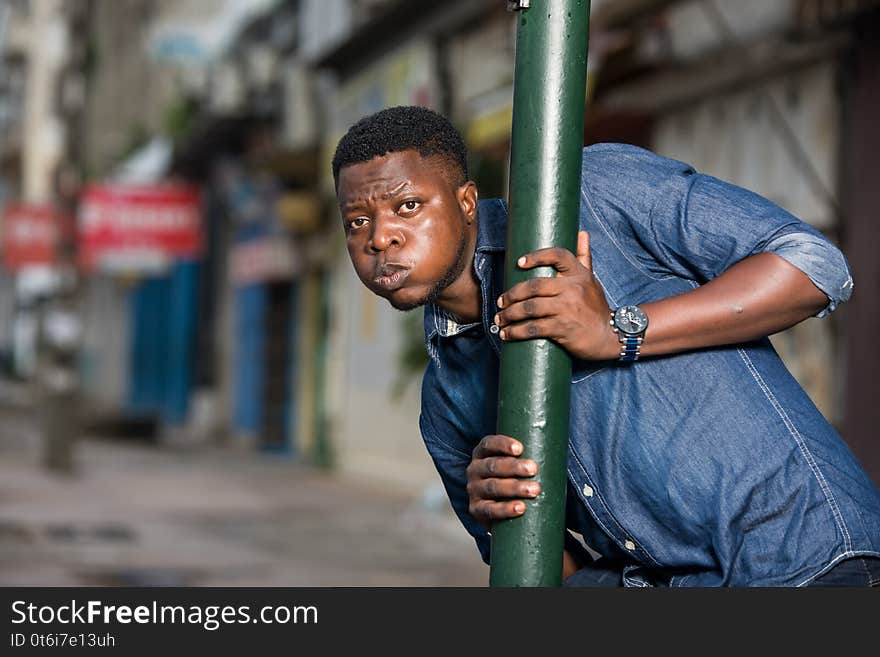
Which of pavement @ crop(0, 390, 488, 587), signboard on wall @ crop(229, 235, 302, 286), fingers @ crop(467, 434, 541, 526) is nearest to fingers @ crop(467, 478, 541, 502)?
fingers @ crop(467, 434, 541, 526)

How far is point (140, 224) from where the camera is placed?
66.6ft

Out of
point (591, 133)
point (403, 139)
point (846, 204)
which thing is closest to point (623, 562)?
point (403, 139)

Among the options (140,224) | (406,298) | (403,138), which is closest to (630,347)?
(406,298)

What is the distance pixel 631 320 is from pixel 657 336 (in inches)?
1.8

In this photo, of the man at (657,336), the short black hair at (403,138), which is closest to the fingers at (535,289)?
the man at (657,336)

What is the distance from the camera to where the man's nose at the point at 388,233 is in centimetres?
227

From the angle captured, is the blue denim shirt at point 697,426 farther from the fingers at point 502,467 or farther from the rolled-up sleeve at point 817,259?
the fingers at point 502,467

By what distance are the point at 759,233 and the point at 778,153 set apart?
7654mm

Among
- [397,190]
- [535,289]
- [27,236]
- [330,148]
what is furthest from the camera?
[27,236]

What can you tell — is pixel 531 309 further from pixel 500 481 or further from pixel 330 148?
pixel 330 148

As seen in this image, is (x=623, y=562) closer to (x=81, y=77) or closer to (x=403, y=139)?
(x=403, y=139)

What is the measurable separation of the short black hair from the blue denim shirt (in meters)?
0.18

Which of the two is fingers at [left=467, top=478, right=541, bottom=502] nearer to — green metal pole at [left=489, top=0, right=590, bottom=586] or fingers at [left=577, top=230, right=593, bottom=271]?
green metal pole at [left=489, top=0, right=590, bottom=586]

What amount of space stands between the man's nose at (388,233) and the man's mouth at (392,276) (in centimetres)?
4
